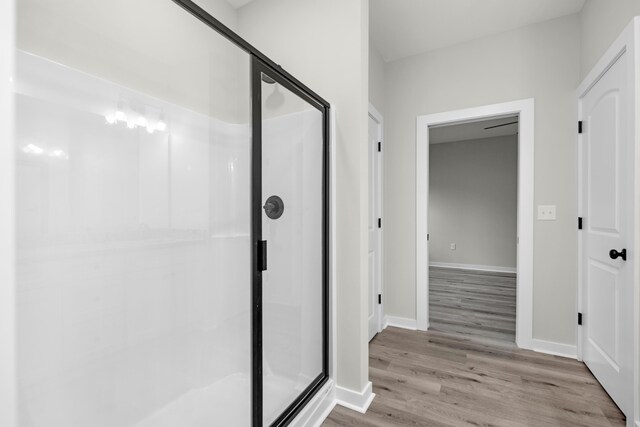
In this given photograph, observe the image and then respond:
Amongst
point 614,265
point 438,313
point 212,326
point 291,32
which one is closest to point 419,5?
point 291,32

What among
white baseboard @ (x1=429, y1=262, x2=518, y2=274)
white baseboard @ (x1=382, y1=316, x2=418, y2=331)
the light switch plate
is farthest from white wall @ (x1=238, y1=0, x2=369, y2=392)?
white baseboard @ (x1=429, y1=262, x2=518, y2=274)

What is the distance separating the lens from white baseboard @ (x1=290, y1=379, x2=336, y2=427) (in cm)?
152

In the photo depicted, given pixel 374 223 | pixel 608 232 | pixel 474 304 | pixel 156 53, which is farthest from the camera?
pixel 474 304

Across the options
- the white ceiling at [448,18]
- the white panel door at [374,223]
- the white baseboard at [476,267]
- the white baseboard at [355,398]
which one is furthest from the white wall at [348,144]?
the white baseboard at [476,267]

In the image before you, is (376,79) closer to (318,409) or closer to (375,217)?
(375,217)

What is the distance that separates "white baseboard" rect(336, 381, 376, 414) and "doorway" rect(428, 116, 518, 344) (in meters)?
2.80

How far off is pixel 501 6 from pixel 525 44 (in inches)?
17.0

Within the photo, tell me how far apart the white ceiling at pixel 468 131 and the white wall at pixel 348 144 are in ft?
11.4

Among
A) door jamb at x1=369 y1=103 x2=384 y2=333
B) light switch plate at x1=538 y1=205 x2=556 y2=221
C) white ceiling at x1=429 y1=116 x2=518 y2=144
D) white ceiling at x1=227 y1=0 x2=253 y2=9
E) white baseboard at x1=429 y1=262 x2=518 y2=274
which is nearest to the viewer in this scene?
white ceiling at x1=227 y1=0 x2=253 y2=9

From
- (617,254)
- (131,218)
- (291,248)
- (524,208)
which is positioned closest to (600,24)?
(524,208)

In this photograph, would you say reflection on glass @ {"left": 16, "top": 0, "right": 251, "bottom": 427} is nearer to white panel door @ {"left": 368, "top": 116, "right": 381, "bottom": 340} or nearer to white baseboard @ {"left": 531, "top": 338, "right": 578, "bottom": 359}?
white panel door @ {"left": 368, "top": 116, "right": 381, "bottom": 340}

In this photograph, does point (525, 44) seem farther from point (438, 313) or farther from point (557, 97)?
point (438, 313)

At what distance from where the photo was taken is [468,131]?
5.25m

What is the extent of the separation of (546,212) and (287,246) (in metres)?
2.23
